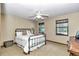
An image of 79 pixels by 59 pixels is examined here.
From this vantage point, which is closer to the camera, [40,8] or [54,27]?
[40,8]

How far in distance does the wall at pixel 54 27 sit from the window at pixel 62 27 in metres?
0.06

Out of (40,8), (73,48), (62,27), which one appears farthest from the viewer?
(62,27)

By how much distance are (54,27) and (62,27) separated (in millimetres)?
169

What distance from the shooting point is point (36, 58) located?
5.19ft

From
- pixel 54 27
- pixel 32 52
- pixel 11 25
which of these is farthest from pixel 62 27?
pixel 11 25

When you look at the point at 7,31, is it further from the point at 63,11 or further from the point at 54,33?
the point at 63,11

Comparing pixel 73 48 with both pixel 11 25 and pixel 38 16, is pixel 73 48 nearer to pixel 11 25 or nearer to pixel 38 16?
pixel 38 16

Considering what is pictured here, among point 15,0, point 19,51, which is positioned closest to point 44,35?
point 19,51

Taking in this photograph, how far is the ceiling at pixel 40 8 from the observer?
1.63 metres

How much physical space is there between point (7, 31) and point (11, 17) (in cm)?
27

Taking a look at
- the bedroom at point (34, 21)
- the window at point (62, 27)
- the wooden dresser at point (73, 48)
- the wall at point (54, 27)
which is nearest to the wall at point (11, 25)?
the bedroom at point (34, 21)

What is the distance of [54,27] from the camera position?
1.89m

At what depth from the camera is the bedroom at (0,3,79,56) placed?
1649 mm

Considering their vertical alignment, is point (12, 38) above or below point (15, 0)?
below
